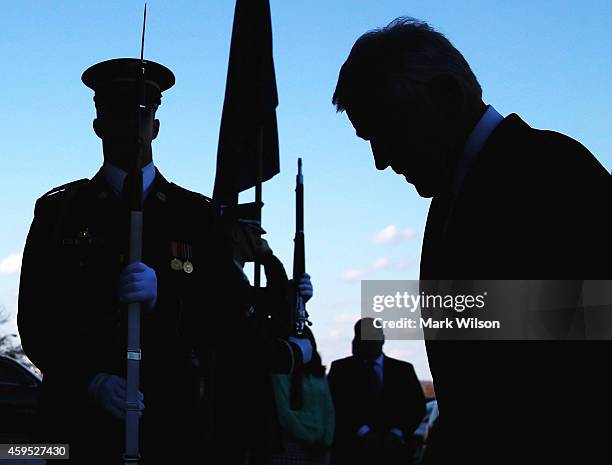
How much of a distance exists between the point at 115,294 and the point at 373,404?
18.3ft

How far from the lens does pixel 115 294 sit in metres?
3.72

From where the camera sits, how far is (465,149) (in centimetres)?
217

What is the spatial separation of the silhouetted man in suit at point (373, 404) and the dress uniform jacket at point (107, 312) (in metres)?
4.91

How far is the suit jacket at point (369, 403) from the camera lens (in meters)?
8.88

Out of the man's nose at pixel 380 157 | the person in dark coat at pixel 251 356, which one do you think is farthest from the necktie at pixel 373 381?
the man's nose at pixel 380 157

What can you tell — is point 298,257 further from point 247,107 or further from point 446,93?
point 446,93

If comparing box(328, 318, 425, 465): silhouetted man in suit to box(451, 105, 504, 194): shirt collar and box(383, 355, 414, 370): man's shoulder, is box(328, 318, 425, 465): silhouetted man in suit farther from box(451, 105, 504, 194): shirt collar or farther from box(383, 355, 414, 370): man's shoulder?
box(451, 105, 504, 194): shirt collar

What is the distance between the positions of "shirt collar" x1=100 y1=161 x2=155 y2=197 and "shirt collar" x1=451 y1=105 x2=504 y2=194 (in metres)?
1.96

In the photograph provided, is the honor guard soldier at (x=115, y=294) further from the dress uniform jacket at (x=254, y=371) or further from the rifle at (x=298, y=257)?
the rifle at (x=298, y=257)

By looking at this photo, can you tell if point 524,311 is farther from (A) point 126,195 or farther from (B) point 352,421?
(B) point 352,421

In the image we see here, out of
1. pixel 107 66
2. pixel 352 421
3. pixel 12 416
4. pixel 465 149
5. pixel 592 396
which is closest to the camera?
pixel 592 396

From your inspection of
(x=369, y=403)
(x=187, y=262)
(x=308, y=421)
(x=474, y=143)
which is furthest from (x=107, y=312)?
(x=369, y=403)

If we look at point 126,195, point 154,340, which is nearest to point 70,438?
point 154,340

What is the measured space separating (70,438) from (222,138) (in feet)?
9.97
